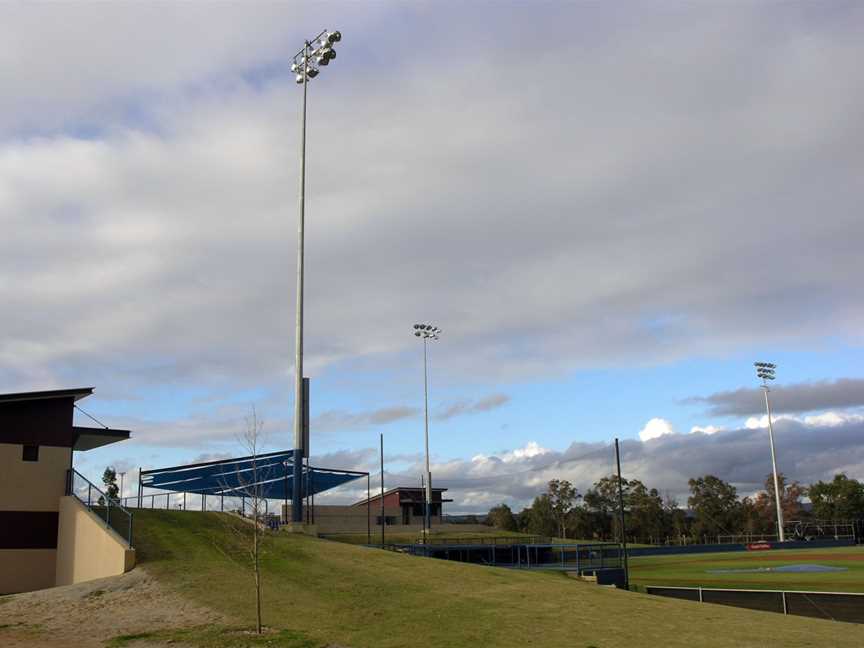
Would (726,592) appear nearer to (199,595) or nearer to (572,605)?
(572,605)

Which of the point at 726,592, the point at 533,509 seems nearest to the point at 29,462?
the point at 726,592

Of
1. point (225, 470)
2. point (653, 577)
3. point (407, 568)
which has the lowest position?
point (653, 577)

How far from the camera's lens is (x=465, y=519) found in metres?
108

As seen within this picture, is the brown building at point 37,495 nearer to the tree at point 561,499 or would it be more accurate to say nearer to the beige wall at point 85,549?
the beige wall at point 85,549

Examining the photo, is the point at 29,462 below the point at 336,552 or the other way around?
the other way around

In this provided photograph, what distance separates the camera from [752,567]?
58844 millimetres

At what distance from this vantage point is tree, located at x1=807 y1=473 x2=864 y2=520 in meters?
112

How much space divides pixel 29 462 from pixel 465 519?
3191 inches

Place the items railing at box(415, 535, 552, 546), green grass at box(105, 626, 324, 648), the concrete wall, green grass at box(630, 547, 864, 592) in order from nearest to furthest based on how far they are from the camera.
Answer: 1. green grass at box(105, 626, 324, 648)
2. the concrete wall
3. green grass at box(630, 547, 864, 592)
4. railing at box(415, 535, 552, 546)

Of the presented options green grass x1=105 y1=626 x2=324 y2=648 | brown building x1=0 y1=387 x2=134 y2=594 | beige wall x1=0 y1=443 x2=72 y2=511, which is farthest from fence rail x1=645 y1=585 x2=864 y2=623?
beige wall x1=0 y1=443 x2=72 y2=511

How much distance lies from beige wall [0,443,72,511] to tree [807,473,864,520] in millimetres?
110043

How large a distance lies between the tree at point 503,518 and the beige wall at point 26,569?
9766 cm

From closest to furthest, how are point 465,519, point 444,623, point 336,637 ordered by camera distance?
point 336,637 < point 444,623 < point 465,519

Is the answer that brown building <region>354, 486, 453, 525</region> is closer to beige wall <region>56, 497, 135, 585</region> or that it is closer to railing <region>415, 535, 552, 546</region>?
railing <region>415, 535, 552, 546</region>
